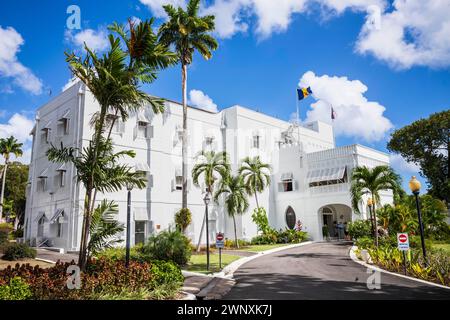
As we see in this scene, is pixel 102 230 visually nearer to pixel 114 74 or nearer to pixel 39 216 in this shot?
pixel 114 74

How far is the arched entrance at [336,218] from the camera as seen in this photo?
3092 centimetres

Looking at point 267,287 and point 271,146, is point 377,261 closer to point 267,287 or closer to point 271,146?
point 267,287

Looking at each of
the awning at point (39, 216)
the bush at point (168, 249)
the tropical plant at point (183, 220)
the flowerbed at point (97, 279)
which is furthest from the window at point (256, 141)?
the flowerbed at point (97, 279)

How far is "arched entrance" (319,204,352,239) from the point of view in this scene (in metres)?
30.9

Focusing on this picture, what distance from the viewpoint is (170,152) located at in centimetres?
2650

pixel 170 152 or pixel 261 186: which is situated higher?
pixel 170 152

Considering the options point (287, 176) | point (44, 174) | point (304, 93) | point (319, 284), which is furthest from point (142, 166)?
point (304, 93)

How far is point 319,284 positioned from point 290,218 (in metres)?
21.5

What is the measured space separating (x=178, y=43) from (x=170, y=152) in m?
8.31

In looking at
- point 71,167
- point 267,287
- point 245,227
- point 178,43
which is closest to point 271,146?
point 245,227

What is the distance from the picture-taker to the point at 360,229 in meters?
24.7

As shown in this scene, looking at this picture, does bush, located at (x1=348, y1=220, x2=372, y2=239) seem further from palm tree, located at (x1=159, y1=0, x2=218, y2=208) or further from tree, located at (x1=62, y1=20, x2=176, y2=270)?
tree, located at (x1=62, y1=20, x2=176, y2=270)

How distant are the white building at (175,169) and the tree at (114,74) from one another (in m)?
12.5

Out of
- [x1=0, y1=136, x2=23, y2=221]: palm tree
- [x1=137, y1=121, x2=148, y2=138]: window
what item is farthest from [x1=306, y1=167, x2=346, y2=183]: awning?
[x1=0, y1=136, x2=23, y2=221]: palm tree
